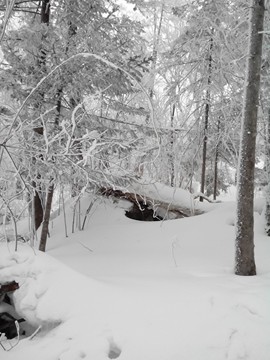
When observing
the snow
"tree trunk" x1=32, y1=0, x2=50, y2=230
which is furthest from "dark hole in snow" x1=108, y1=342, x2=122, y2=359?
"tree trunk" x1=32, y1=0, x2=50, y2=230

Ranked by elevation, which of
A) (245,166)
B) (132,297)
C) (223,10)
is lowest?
(132,297)

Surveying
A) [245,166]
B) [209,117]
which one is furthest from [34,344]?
[209,117]

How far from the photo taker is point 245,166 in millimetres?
4789

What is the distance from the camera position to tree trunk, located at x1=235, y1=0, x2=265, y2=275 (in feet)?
15.6

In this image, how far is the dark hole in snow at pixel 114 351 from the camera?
10.5 feet

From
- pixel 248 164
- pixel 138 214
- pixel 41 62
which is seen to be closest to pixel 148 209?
pixel 138 214

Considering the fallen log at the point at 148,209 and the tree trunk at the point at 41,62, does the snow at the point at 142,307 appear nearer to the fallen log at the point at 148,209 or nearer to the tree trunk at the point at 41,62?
the tree trunk at the point at 41,62

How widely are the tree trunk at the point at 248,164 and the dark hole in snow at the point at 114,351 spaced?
92.6 inches

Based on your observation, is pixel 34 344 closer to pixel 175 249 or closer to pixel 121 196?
pixel 175 249

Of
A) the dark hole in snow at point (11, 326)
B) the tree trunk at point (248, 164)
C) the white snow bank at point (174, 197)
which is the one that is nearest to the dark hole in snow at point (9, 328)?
the dark hole in snow at point (11, 326)

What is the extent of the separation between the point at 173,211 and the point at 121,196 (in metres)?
1.81

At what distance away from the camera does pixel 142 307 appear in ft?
12.0

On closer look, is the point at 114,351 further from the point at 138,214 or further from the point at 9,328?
the point at 138,214

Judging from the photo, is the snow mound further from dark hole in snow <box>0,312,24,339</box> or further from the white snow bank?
the white snow bank
